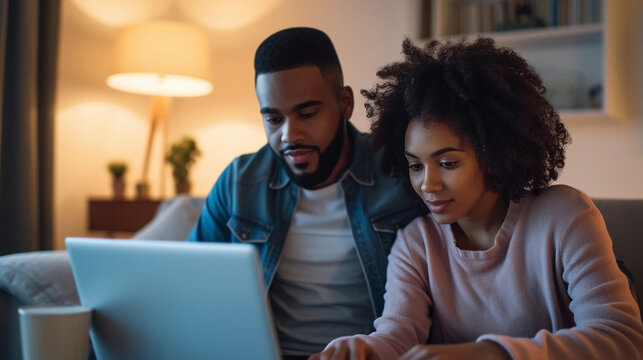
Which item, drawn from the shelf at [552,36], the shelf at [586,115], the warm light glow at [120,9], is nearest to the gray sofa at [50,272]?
the shelf at [586,115]

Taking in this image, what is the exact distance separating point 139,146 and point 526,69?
8.33 feet

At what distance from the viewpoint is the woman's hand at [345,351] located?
0.79m

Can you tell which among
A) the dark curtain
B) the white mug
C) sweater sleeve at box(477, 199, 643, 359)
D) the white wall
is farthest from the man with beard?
the white wall

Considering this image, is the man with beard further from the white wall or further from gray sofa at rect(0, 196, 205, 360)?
the white wall

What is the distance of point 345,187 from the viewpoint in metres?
1.27

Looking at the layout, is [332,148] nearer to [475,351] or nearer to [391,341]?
[391,341]

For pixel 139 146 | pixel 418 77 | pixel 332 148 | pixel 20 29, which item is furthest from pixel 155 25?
pixel 418 77

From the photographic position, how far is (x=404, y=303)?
3.21 feet

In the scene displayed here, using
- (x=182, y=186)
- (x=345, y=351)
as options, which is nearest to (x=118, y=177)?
(x=182, y=186)

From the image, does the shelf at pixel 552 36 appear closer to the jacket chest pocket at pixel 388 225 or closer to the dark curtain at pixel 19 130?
the jacket chest pocket at pixel 388 225

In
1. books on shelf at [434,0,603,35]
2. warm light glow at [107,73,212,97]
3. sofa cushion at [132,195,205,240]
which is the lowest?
sofa cushion at [132,195,205,240]

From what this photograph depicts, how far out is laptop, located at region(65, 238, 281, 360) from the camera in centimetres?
70

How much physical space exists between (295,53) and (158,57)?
60.9 inches

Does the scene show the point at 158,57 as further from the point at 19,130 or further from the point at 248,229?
the point at 248,229
